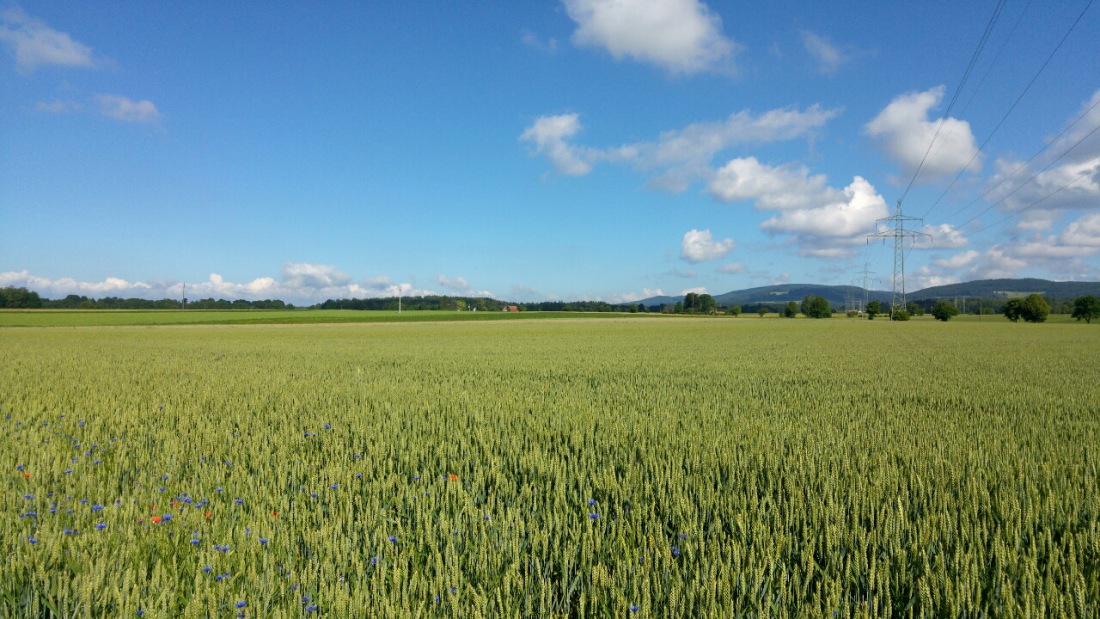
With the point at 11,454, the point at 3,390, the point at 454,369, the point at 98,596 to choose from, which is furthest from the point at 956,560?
the point at 3,390

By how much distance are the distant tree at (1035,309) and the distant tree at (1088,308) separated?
9.46 metres

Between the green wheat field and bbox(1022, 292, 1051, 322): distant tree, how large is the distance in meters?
120

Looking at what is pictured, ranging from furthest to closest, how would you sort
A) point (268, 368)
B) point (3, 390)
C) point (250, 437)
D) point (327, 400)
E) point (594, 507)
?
1. point (268, 368)
2. point (3, 390)
3. point (327, 400)
4. point (250, 437)
5. point (594, 507)

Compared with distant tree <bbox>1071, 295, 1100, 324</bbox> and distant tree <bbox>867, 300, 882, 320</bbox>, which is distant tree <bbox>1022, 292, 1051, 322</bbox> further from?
distant tree <bbox>867, 300, 882, 320</bbox>

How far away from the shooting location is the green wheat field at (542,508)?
2.83m

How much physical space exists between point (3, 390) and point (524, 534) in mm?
12496

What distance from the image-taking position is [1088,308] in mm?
103688

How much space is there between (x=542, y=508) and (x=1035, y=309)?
130 metres

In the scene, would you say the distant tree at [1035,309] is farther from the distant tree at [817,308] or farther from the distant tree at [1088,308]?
the distant tree at [817,308]

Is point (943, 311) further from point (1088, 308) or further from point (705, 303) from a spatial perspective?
point (705, 303)

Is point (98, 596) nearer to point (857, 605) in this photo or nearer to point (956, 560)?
point (857, 605)

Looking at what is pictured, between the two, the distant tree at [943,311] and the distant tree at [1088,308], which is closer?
the distant tree at [1088,308]

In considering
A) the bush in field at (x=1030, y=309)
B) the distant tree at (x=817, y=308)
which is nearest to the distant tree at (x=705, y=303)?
the distant tree at (x=817, y=308)

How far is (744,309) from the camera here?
199250 millimetres
